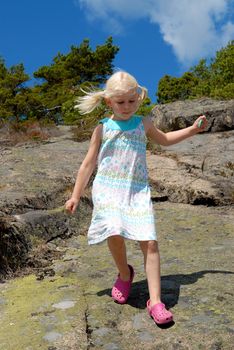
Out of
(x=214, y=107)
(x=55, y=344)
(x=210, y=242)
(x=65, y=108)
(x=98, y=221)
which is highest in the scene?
(x=65, y=108)

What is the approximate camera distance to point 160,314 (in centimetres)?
288

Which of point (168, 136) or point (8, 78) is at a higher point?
point (8, 78)

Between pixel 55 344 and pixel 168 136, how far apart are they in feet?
5.31

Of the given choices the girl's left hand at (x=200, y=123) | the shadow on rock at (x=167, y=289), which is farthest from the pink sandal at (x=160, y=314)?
the girl's left hand at (x=200, y=123)

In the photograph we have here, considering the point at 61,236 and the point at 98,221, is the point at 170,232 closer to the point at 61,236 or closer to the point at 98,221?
the point at 61,236

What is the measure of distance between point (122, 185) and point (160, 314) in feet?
2.81

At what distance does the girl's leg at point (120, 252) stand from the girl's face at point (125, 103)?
805 mm

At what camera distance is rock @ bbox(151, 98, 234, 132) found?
30.8 feet

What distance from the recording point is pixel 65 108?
23.9 meters

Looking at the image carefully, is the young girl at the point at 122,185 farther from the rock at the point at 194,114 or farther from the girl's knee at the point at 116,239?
the rock at the point at 194,114

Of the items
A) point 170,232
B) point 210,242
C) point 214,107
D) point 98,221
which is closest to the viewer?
point 98,221

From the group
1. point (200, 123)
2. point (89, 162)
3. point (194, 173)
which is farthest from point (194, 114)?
point (89, 162)

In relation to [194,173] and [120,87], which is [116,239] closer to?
[120,87]

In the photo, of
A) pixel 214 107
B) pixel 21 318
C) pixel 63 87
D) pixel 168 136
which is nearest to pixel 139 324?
pixel 21 318
